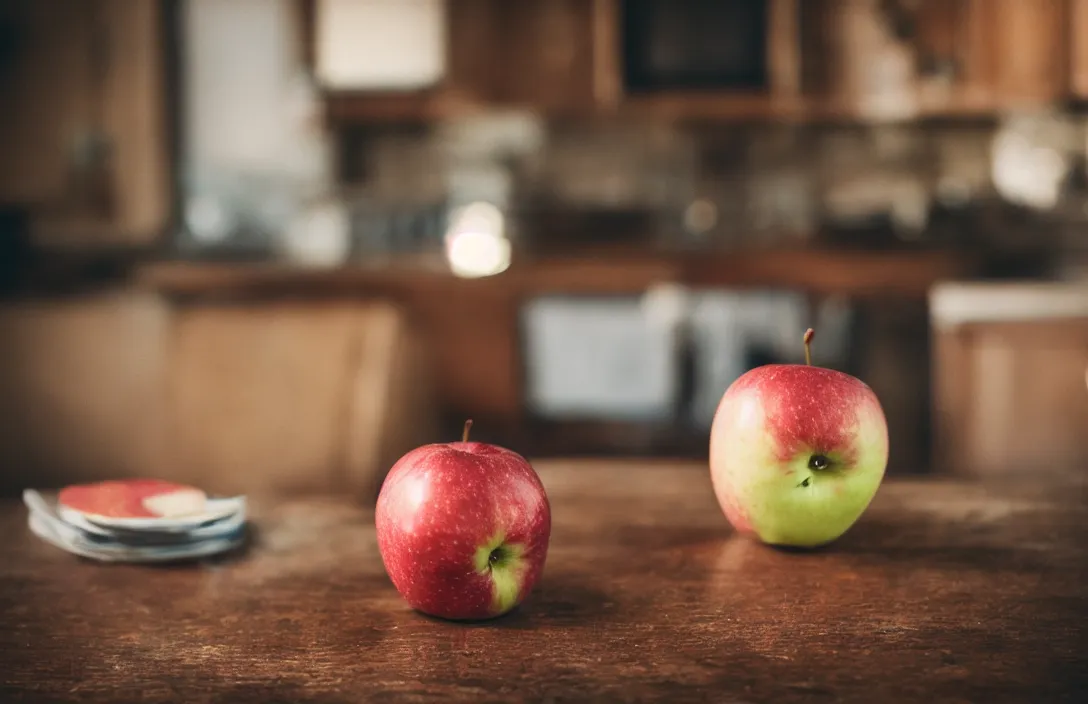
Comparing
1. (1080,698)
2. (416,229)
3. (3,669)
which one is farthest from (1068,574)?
(416,229)

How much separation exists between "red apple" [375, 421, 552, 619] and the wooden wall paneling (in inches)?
33.8

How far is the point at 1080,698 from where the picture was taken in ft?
1.63

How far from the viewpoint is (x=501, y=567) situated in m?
0.62

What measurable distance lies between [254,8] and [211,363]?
120 inches

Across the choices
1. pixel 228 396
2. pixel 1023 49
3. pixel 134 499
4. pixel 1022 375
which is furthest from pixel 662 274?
pixel 134 499

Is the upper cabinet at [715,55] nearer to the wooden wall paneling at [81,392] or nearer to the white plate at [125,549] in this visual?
the wooden wall paneling at [81,392]

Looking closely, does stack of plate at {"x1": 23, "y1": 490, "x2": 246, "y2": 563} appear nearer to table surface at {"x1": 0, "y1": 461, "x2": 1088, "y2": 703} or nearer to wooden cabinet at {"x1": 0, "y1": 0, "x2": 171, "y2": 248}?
table surface at {"x1": 0, "y1": 461, "x2": 1088, "y2": 703}

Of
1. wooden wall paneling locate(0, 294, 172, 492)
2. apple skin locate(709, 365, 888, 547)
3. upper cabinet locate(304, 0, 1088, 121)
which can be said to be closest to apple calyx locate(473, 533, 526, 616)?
apple skin locate(709, 365, 888, 547)

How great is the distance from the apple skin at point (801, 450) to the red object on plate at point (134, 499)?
1.44ft

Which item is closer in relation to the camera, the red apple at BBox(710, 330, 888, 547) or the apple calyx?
the apple calyx

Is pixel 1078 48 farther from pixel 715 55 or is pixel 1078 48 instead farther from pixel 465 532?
pixel 465 532

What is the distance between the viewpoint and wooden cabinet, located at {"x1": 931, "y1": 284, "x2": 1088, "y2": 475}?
2641 millimetres

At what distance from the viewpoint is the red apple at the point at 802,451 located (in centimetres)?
74

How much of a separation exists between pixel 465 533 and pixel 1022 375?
2.43 m
